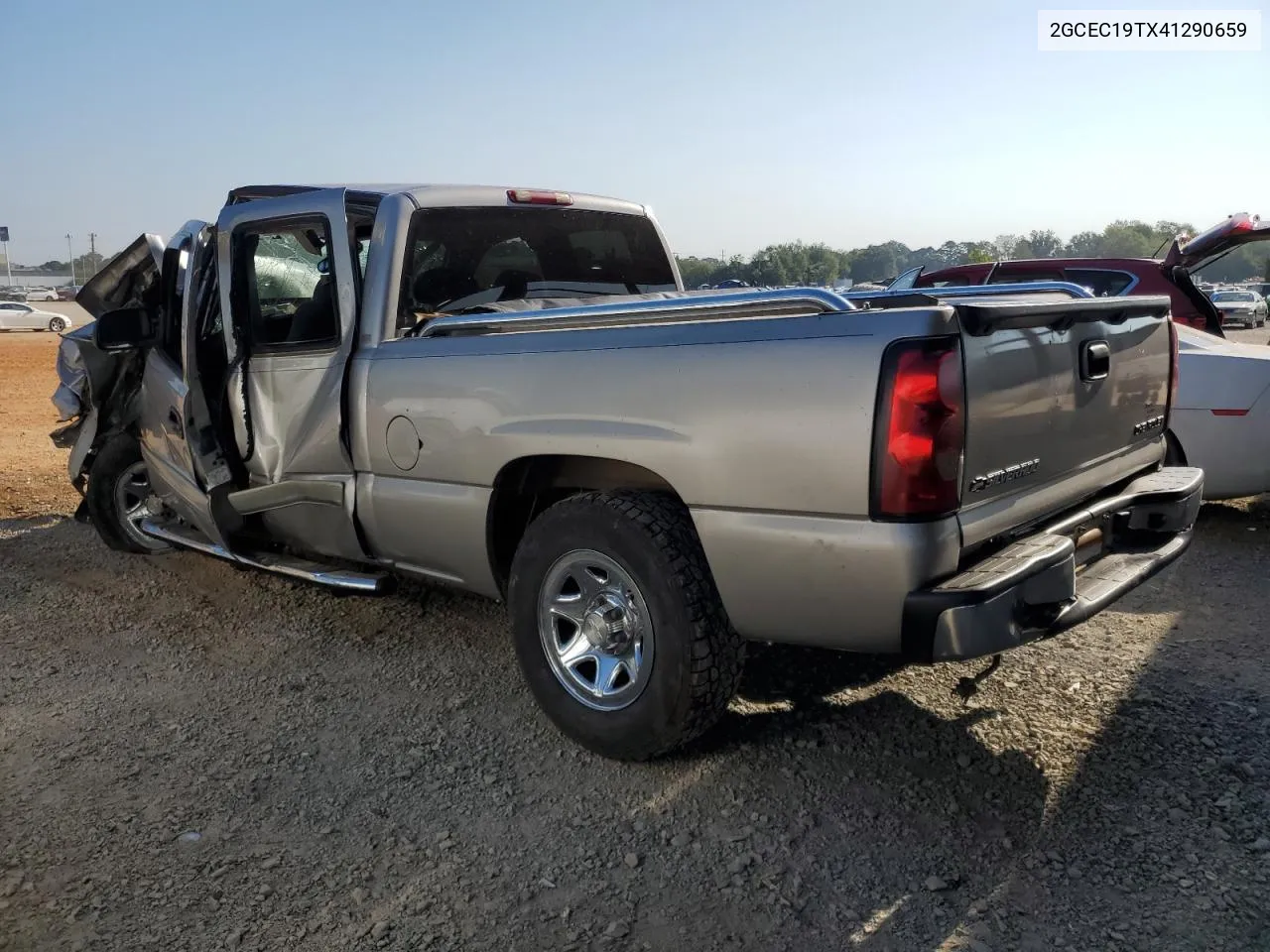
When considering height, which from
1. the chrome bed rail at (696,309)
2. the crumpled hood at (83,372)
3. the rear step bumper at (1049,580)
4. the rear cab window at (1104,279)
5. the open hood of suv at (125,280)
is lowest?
the rear step bumper at (1049,580)

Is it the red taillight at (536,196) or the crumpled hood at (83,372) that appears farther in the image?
the crumpled hood at (83,372)

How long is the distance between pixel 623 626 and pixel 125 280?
4.42 m

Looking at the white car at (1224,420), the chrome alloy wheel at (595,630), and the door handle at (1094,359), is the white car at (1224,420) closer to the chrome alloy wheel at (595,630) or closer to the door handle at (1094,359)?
the door handle at (1094,359)

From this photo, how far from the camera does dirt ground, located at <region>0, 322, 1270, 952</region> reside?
8.75ft

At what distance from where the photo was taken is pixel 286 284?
4.88 meters

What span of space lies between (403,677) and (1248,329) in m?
34.0

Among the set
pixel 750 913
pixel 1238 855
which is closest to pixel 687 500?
pixel 750 913

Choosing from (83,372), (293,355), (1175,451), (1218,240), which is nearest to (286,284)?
(293,355)

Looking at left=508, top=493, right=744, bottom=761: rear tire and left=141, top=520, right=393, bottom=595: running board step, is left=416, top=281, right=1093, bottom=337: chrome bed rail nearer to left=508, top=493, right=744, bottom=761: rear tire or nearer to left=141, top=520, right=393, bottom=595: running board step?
left=508, top=493, right=744, bottom=761: rear tire

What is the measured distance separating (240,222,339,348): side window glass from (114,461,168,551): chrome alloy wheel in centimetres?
200

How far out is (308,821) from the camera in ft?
10.4

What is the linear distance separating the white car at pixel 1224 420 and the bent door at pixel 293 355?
453 cm

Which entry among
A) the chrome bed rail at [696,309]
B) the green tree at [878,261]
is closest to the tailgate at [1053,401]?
the chrome bed rail at [696,309]

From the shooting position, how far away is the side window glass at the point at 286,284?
450cm
